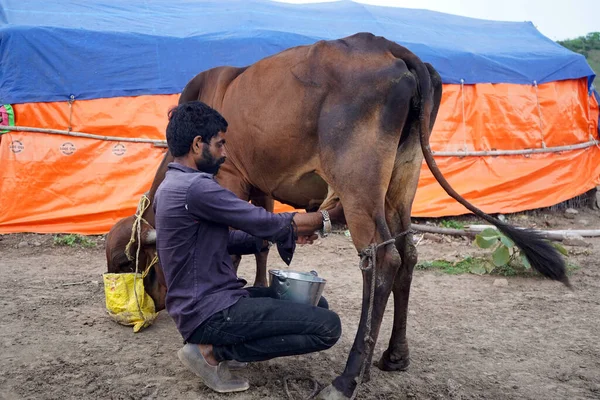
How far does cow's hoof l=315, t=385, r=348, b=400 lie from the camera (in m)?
3.11

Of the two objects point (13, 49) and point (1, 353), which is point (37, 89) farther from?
point (1, 353)

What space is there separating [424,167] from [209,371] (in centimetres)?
593

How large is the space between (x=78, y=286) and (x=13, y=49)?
3.58 m

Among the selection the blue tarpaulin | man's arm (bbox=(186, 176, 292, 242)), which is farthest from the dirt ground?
the blue tarpaulin

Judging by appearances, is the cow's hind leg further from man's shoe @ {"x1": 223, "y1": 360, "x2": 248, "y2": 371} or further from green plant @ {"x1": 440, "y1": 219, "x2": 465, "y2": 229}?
green plant @ {"x1": 440, "y1": 219, "x2": 465, "y2": 229}

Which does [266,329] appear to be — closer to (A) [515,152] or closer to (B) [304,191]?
(B) [304,191]

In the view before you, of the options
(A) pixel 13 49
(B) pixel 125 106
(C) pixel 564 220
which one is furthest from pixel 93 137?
(C) pixel 564 220

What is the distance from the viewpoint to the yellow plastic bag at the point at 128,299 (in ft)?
13.8

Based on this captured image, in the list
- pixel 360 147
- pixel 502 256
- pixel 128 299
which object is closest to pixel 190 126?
pixel 360 147

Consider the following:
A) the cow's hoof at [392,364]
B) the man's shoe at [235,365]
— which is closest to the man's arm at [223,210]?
the man's shoe at [235,365]

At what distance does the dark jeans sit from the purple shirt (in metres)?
A: 0.07

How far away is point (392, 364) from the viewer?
11.7ft

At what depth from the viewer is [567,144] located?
9359mm

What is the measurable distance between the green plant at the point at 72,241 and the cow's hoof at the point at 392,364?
471cm
